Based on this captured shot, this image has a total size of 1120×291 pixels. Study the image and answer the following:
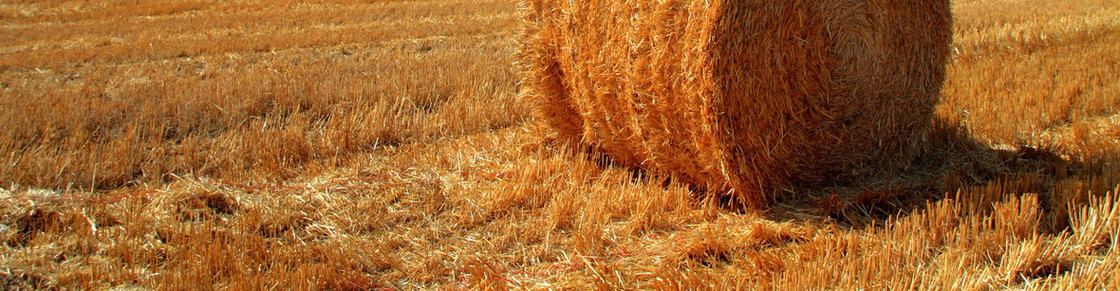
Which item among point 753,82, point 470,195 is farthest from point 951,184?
point 470,195

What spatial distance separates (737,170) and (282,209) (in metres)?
2.09

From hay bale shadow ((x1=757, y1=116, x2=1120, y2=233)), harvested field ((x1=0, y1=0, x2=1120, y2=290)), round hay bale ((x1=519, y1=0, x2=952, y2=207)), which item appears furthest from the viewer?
hay bale shadow ((x1=757, y1=116, x2=1120, y2=233))

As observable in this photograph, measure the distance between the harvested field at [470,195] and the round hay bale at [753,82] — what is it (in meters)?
0.15

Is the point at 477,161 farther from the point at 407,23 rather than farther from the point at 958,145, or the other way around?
the point at 407,23

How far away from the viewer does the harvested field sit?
125 inches

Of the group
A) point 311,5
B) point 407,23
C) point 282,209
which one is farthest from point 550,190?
point 311,5

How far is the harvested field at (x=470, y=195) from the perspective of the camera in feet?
10.4

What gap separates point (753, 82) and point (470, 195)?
4.91ft

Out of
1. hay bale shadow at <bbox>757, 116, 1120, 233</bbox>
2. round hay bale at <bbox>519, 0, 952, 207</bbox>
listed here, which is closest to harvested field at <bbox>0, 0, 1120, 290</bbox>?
hay bale shadow at <bbox>757, 116, 1120, 233</bbox>

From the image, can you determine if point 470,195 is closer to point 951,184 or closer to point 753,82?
point 753,82

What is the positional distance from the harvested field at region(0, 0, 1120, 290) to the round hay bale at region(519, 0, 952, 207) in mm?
151

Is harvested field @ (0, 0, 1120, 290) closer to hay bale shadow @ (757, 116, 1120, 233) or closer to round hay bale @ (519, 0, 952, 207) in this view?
hay bale shadow @ (757, 116, 1120, 233)

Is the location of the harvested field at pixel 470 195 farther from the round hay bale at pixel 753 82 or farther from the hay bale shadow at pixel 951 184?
the round hay bale at pixel 753 82

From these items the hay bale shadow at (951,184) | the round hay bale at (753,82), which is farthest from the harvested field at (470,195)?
the round hay bale at (753,82)
